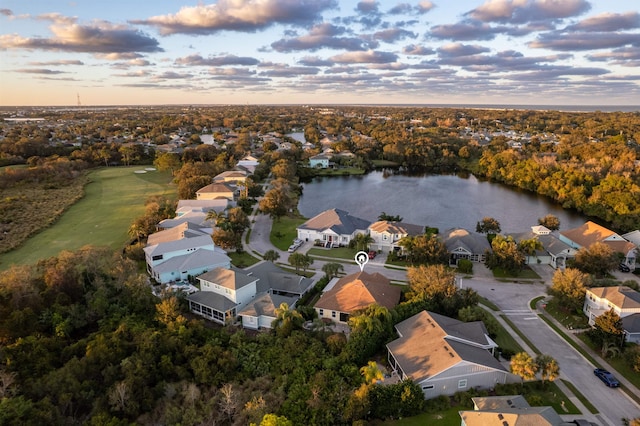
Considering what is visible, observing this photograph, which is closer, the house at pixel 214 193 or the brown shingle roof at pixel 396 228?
the brown shingle roof at pixel 396 228

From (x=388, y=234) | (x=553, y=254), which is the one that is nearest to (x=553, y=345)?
(x=553, y=254)

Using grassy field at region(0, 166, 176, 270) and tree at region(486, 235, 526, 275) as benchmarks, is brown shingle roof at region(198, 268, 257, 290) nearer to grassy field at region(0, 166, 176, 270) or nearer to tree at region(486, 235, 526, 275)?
grassy field at region(0, 166, 176, 270)

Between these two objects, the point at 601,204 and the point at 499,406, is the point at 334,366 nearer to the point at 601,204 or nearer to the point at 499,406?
the point at 499,406

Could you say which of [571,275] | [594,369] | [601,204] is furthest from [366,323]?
[601,204]

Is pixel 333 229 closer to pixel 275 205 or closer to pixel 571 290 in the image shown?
pixel 275 205

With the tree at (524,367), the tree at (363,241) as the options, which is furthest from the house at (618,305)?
the tree at (363,241)

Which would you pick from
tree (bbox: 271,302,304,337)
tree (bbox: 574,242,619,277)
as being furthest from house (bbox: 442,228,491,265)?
tree (bbox: 271,302,304,337)

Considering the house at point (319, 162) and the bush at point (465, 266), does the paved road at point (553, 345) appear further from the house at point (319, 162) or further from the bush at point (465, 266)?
the house at point (319, 162)
